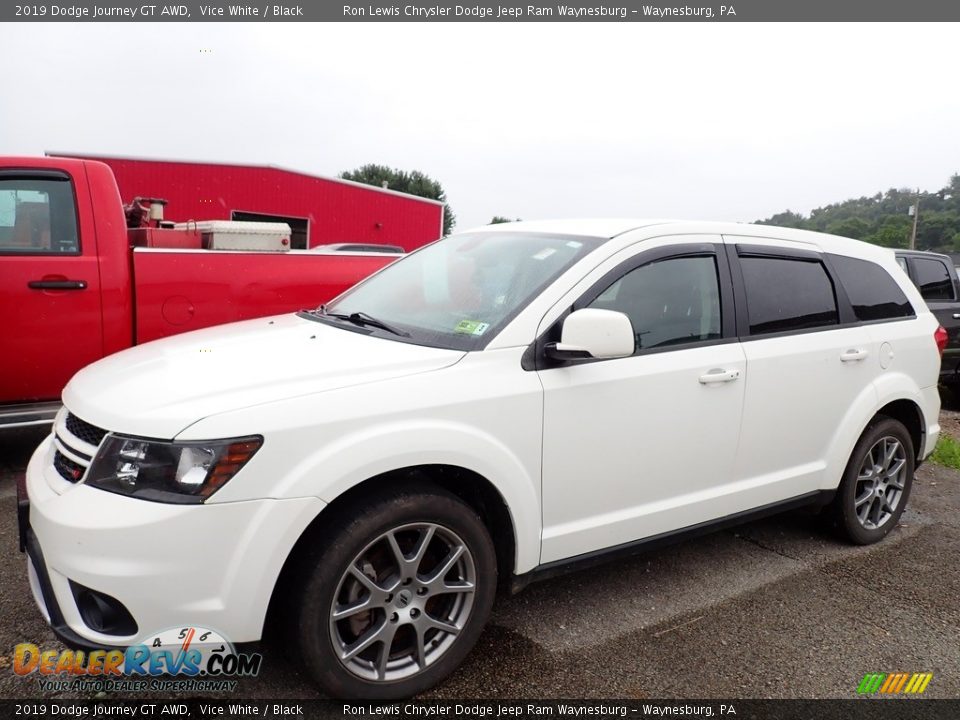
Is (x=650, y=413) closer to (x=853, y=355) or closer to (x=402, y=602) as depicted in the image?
(x=402, y=602)

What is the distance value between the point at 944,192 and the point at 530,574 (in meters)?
46.5

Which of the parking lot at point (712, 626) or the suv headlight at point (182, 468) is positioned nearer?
the suv headlight at point (182, 468)

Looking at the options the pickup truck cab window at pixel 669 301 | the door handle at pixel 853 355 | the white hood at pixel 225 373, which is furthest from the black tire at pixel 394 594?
the door handle at pixel 853 355

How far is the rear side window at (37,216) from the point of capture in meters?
4.19

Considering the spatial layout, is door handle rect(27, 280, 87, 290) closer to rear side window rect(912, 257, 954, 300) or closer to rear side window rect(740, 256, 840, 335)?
rear side window rect(740, 256, 840, 335)

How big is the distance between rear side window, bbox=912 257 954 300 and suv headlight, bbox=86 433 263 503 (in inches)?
324

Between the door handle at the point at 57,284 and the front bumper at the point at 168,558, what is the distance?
2.54 m

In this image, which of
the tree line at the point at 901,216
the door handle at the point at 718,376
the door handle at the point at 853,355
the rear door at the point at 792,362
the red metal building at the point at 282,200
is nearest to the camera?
the door handle at the point at 718,376

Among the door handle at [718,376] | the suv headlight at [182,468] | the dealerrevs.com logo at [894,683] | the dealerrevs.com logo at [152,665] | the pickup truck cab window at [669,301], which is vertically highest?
the pickup truck cab window at [669,301]

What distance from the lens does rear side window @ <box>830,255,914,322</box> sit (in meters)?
3.81

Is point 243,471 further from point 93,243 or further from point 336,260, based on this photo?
point 336,260

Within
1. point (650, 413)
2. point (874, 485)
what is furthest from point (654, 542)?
point (874, 485)

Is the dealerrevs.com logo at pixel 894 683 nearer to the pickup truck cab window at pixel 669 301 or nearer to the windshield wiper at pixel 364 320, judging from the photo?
the pickup truck cab window at pixel 669 301

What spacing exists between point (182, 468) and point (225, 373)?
42 cm
